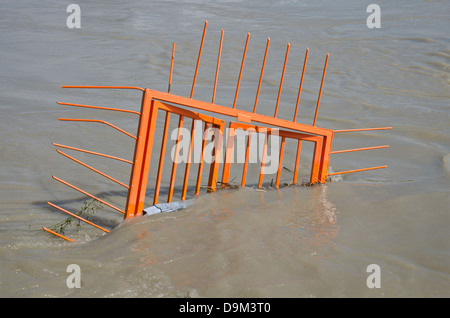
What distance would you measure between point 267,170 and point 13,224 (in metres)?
2.64

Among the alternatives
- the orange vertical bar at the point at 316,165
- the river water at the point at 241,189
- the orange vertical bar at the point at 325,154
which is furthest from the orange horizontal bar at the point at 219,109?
the river water at the point at 241,189

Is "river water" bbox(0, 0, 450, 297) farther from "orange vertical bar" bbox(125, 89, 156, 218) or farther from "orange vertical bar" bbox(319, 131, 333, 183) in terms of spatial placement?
"orange vertical bar" bbox(125, 89, 156, 218)

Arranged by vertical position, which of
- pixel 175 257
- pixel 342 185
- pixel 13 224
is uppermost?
pixel 342 185

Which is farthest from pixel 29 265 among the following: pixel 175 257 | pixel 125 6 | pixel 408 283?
pixel 125 6

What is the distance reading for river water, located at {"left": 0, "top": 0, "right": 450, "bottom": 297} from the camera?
11.5ft

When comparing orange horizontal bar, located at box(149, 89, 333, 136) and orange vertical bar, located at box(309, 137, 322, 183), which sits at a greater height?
orange horizontal bar, located at box(149, 89, 333, 136)

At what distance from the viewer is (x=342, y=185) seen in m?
5.22

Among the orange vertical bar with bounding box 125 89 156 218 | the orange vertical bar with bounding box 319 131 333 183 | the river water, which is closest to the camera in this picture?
the river water

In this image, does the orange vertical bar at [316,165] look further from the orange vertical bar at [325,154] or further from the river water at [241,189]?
the river water at [241,189]

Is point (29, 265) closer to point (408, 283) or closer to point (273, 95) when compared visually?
point (408, 283)

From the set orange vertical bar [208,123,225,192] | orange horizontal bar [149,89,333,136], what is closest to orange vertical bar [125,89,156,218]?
orange horizontal bar [149,89,333,136]

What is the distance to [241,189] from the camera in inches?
198

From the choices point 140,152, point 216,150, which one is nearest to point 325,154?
point 216,150

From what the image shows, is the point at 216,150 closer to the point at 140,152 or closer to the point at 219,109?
the point at 219,109
